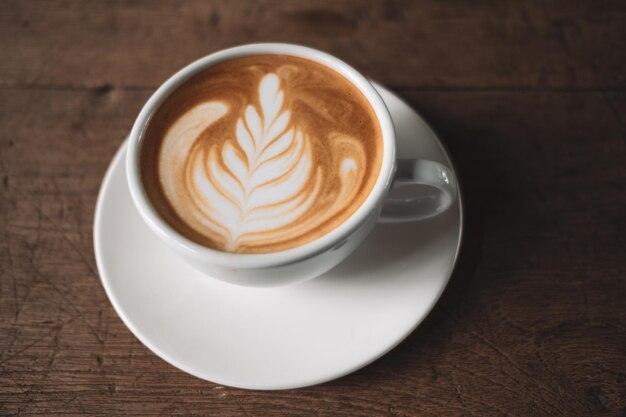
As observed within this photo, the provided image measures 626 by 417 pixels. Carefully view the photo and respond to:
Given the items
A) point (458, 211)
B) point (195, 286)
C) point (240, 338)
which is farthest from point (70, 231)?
point (458, 211)

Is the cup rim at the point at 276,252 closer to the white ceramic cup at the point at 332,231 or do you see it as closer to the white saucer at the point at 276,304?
the white ceramic cup at the point at 332,231

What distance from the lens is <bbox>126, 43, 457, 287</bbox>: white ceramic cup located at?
82 cm

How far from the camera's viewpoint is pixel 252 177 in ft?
3.00

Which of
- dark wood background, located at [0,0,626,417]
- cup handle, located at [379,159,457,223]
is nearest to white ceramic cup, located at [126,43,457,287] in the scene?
cup handle, located at [379,159,457,223]

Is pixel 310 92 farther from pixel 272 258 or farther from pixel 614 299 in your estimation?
pixel 614 299

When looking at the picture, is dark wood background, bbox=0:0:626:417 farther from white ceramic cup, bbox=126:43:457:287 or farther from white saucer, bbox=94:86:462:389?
white ceramic cup, bbox=126:43:457:287

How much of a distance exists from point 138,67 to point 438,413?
3.32 ft

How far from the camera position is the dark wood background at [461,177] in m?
0.93

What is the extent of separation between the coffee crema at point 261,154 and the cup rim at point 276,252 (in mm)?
13

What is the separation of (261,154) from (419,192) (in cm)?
30

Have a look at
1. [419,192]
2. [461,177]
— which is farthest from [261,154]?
[461,177]

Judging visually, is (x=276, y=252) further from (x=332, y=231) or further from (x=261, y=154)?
(x=261, y=154)

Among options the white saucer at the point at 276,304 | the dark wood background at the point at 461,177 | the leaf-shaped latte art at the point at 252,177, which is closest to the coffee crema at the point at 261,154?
the leaf-shaped latte art at the point at 252,177

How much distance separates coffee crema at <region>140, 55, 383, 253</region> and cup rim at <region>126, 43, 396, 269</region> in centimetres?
1
